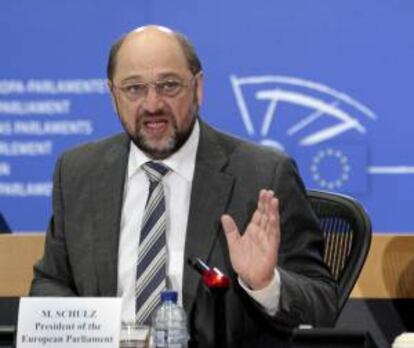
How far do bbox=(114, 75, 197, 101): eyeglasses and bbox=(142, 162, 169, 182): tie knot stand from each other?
0.63 feet

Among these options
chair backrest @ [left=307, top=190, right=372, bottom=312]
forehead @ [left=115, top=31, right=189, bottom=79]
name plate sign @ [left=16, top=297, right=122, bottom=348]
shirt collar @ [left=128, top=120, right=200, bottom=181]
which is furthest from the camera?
chair backrest @ [left=307, top=190, right=372, bottom=312]

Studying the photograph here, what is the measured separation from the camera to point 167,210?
2.65 m

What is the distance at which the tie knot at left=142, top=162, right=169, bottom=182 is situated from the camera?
8.79 ft

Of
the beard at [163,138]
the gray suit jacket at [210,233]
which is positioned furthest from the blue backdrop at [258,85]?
the beard at [163,138]

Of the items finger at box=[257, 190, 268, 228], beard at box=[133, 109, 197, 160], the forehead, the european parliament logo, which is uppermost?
the european parliament logo

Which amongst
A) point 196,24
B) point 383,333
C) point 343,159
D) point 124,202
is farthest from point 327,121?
point 124,202

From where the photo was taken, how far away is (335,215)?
9.95 feet

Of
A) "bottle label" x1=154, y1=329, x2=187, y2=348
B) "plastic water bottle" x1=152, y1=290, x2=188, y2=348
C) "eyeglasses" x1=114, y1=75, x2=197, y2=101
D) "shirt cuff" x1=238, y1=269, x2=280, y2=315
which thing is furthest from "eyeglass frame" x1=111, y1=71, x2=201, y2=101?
"bottle label" x1=154, y1=329, x2=187, y2=348

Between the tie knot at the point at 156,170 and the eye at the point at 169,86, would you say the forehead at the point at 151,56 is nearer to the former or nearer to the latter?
the eye at the point at 169,86

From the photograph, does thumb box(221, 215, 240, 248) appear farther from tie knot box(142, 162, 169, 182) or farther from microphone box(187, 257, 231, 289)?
tie knot box(142, 162, 169, 182)

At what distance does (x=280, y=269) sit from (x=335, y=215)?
2.08 ft

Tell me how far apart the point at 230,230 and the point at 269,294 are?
172mm

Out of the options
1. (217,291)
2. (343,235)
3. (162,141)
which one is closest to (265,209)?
(217,291)

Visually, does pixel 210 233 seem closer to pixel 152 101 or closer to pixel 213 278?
pixel 152 101
